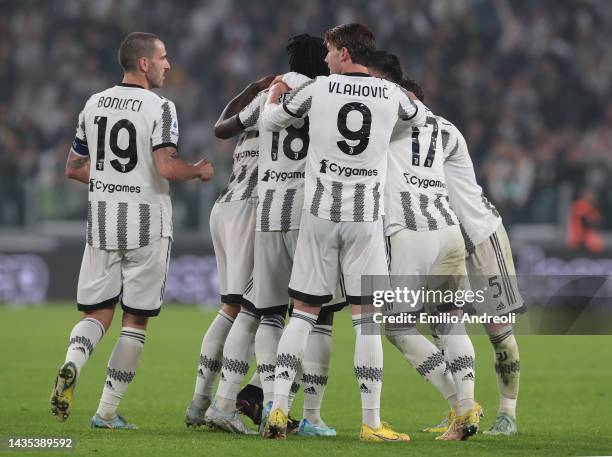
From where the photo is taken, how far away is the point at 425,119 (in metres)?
6.88

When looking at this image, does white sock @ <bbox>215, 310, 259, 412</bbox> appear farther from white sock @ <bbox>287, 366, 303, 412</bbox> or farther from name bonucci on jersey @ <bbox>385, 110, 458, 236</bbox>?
name bonucci on jersey @ <bbox>385, 110, 458, 236</bbox>

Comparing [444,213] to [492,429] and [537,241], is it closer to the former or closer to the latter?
[492,429]

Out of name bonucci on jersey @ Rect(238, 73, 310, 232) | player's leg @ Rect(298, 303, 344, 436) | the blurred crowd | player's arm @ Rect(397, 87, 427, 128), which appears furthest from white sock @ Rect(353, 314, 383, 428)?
the blurred crowd

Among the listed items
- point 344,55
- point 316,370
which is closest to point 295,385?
point 316,370

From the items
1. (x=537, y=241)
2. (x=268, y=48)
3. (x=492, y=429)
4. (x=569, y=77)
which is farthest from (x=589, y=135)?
(x=492, y=429)

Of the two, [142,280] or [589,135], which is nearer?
[142,280]

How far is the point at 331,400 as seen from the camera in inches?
358

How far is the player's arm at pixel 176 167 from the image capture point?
6.96m

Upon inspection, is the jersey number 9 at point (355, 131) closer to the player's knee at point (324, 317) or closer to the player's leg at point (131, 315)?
the player's knee at point (324, 317)

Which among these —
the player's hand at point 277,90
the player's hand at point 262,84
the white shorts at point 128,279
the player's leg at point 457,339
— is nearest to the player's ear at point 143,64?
the player's hand at point 262,84

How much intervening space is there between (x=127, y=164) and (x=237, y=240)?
76 cm

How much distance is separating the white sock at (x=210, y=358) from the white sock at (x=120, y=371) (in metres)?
0.39

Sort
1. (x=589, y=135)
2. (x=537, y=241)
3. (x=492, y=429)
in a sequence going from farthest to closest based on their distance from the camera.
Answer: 1. (x=589, y=135)
2. (x=537, y=241)
3. (x=492, y=429)

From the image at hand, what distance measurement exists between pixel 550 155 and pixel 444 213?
42.5ft
